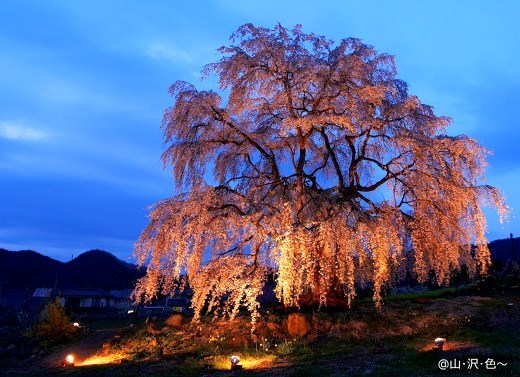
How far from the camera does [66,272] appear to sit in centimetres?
6575

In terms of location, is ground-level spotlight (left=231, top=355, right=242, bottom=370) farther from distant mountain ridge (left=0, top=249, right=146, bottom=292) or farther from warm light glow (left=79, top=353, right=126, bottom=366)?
distant mountain ridge (left=0, top=249, right=146, bottom=292)

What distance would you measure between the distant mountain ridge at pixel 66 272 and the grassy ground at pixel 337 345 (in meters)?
46.5

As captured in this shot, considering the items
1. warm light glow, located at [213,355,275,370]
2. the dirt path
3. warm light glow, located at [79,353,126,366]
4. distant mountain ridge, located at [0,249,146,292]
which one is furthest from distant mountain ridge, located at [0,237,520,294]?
warm light glow, located at [213,355,275,370]

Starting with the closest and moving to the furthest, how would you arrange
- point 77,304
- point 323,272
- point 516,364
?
1. point 516,364
2. point 323,272
3. point 77,304

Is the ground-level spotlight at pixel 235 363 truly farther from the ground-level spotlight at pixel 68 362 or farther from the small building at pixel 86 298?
the small building at pixel 86 298

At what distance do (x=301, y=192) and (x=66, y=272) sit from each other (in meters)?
58.9

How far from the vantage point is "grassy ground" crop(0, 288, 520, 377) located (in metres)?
10.6

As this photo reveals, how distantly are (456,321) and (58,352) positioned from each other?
48.1 ft

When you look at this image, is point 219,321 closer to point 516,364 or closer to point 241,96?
point 241,96

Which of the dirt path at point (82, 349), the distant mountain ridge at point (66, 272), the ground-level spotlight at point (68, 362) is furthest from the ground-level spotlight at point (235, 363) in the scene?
the distant mountain ridge at point (66, 272)

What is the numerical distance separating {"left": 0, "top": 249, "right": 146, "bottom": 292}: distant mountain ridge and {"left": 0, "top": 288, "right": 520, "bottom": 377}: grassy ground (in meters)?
46.5

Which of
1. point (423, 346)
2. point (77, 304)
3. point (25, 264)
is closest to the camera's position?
point (423, 346)

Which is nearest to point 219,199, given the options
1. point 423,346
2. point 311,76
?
point 311,76

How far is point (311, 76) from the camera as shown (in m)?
14.9
